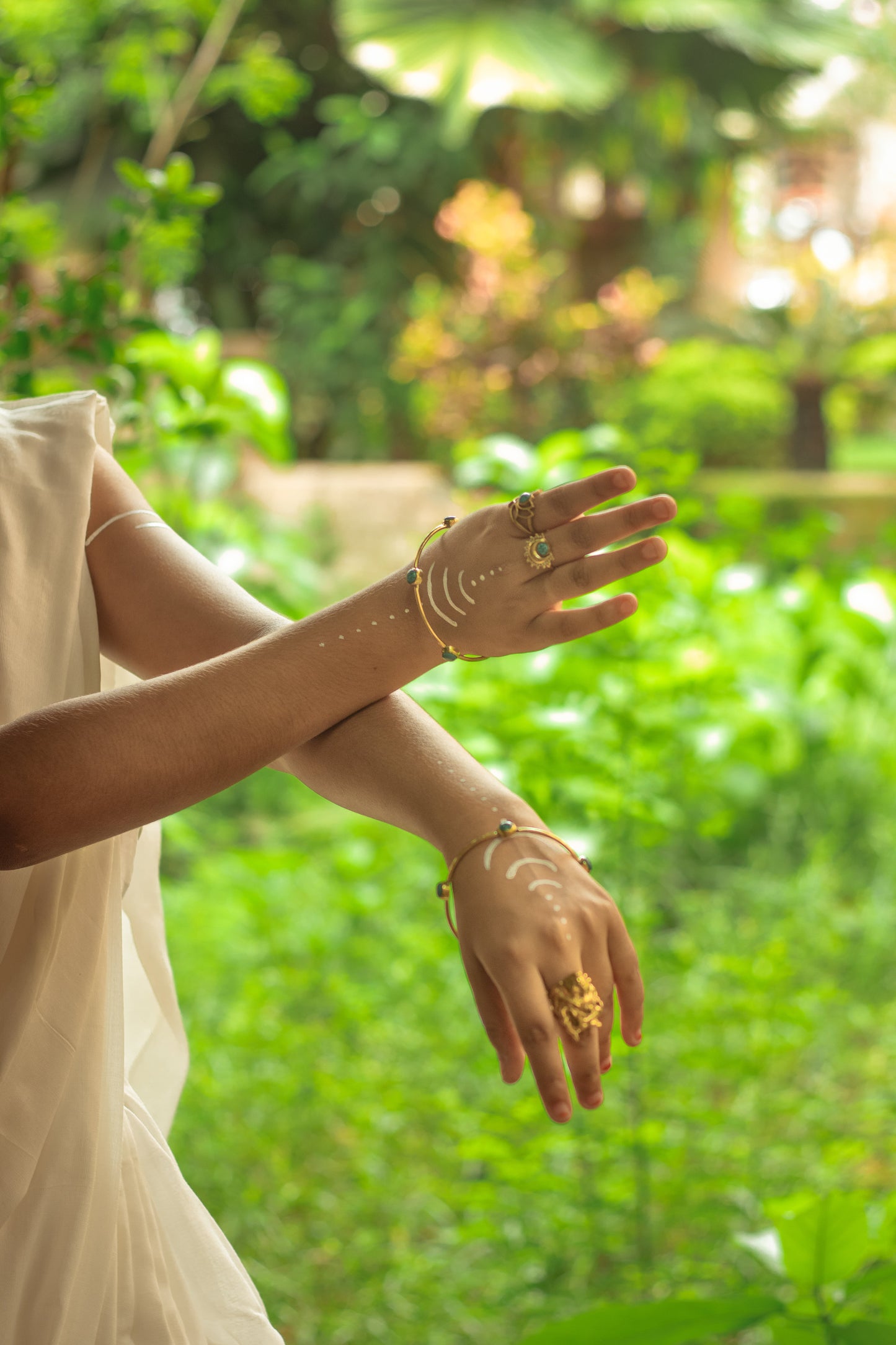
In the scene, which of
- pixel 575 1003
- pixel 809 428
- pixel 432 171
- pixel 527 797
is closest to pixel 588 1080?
pixel 575 1003

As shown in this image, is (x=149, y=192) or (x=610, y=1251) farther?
(x=610, y=1251)

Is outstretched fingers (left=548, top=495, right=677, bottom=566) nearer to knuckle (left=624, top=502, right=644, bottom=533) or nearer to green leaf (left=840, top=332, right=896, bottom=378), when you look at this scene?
knuckle (left=624, top=502, right=644, bottom=533)

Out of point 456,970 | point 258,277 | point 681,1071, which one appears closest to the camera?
point 681,1071

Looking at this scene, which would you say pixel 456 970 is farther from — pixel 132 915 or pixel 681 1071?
pixel 132 915

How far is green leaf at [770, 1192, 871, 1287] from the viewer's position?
2.63ft

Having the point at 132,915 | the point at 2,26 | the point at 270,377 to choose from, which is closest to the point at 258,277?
the point at 2,26

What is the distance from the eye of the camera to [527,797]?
4.86ft

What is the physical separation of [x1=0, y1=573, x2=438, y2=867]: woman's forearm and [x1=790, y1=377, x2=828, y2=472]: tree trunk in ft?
18.6

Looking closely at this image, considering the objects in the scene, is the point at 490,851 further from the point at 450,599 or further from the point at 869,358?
the point at 869,358

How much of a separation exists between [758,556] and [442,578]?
4.10 m

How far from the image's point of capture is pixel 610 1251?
1.55 metres

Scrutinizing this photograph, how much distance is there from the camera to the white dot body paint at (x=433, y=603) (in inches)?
27.5

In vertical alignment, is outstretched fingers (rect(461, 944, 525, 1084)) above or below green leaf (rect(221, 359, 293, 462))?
above

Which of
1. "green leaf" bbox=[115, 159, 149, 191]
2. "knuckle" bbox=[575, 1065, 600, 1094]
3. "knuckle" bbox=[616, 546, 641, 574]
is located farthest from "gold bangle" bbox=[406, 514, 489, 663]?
"green leaf" bbox=[115, 159, 149, 191]
